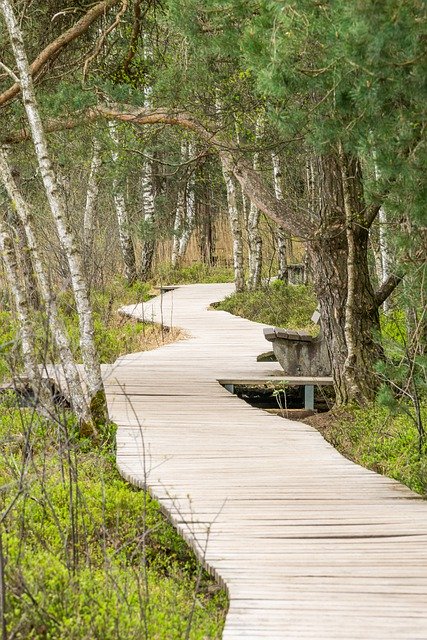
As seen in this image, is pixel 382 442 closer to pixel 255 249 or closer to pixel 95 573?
pixel 95 573

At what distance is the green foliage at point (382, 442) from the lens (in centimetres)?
771

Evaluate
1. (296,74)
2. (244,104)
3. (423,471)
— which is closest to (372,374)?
(423,471)

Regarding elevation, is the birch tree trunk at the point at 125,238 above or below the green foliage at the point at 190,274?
above

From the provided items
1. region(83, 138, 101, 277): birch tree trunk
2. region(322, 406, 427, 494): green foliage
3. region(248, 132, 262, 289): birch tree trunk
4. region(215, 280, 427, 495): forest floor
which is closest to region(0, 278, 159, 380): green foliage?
region(83, 138, 101, 277): birch tree trunk

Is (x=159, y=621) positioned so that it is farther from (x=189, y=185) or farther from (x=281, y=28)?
(x=189, y=185)

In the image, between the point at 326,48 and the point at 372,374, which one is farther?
the point at 372,374

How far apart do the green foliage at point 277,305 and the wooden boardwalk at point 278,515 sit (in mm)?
6143

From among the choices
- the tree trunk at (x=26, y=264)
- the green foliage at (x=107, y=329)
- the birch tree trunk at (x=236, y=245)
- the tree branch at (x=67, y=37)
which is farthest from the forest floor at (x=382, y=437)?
the birch tree trunk at (x=236, y=245)

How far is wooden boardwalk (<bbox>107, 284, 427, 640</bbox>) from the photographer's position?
434cm

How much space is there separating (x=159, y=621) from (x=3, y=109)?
7781mm

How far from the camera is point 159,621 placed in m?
4.66

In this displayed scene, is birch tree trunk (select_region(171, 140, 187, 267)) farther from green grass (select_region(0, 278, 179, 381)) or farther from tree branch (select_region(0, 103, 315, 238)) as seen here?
tree branch (select_region(0, 103, 315, 238))

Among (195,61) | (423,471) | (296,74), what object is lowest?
(423,471)

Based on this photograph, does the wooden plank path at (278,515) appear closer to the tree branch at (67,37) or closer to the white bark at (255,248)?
the tree branch at (67,37)
